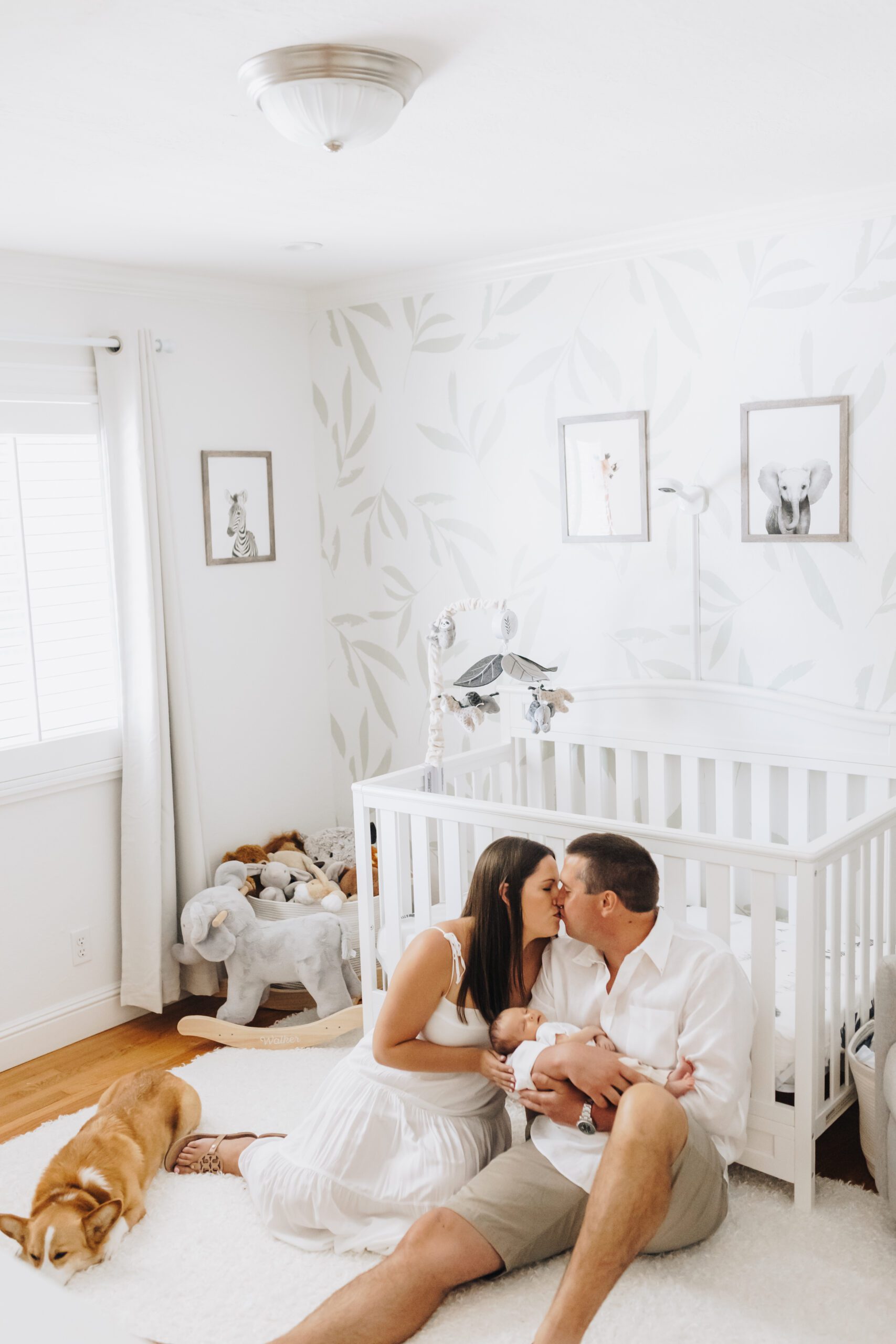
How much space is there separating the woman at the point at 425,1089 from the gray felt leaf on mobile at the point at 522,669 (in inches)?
35.3

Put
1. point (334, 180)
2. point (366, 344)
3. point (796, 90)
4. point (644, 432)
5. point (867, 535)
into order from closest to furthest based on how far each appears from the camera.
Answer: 1. point (796, 90)
2. point (334, 180)
3. point (867, 535)
4. point (644, 432)
5. point (366, 344)

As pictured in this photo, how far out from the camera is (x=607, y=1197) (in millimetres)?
1981

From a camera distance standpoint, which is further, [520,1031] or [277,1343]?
[520,1031]

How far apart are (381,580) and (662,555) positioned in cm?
111

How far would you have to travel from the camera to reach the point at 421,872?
9.76ft

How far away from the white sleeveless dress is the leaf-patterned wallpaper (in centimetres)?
140

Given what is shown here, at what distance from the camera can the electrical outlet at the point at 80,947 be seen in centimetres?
348

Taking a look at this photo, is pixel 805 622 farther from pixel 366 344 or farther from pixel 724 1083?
pixel 366 344

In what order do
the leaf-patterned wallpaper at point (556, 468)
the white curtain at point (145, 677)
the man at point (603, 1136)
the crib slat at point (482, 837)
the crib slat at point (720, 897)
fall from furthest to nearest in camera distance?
the white curtain at point (145, 677), the leaf-patterned wallpaper at point (556, 468), the crib slat at point (482, 837), the crib slat at point (720, 897), the man at point (603, 1136)

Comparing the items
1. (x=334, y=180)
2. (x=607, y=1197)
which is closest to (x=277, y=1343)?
(x=607, y=1197)

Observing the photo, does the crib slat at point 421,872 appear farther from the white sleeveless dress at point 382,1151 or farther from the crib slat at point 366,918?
the white sleeveless dress at point 382,1151

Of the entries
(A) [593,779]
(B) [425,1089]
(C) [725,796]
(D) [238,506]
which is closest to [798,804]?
(C) [725,796]

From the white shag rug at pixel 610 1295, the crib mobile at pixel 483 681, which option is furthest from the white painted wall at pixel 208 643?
the white shag rug at pixel 610 1295

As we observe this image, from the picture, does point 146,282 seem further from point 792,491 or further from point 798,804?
point 798,804
